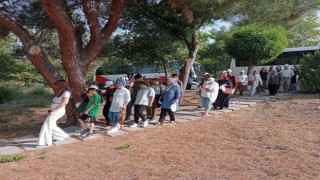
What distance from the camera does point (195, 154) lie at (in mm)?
5859

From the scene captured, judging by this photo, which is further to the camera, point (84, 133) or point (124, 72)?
point (124, 72)

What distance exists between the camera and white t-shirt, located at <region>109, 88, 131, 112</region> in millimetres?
8102

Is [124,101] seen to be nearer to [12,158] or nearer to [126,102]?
[126,102]

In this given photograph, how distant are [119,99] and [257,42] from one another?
30.0 ft

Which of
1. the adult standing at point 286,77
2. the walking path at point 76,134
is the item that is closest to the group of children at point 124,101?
Answer: the walking path at point 76,134

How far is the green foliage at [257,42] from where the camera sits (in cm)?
1524

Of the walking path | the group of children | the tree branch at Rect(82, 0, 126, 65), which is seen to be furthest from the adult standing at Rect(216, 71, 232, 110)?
the tree branch at Rect(82, 0, 126, 65)

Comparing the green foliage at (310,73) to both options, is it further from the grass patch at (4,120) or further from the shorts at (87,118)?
the grass patch at (4,120)

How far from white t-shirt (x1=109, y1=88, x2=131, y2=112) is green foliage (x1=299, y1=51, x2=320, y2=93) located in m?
7.89

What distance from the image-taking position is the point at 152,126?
8531 mm

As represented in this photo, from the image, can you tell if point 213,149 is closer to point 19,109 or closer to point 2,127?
point 2,127

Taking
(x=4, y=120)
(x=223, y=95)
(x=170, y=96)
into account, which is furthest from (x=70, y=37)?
(x=4, y=120)

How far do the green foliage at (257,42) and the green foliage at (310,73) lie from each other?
2.20m

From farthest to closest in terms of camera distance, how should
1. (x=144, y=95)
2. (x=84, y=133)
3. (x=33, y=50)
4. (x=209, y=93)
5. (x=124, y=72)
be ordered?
1. (x=124, y=72)
2. (x=209, y=93)
3. (x=144, y=95)
4. (x=33, y=50)
5. (x=84, y=133)
